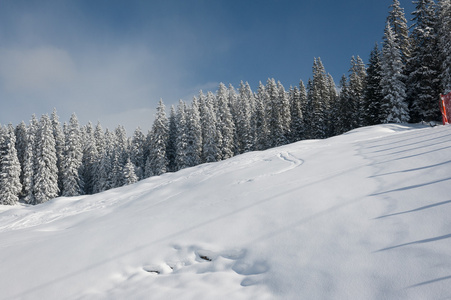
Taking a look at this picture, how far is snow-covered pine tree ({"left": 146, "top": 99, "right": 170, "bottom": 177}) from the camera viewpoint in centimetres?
4591

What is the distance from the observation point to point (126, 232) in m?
5.93

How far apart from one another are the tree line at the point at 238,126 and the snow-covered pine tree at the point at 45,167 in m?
0.15

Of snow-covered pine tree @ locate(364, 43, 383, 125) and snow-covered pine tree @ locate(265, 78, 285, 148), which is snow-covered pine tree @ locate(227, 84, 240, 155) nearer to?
snow-covered pine tree @ locate(265, 78, 285, 148)

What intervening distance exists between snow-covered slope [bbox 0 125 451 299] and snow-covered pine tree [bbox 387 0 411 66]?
31228 millimetres

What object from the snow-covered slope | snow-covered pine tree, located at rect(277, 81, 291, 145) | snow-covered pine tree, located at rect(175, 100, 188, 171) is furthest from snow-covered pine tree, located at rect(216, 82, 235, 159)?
the snow-covered slope

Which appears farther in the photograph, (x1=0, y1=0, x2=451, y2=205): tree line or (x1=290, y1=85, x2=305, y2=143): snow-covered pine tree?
(x1=290, y1=85, x2=305, y2=143): snow-covered pine tree

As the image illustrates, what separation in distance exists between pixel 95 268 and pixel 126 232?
1.32 metres

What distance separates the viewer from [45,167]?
41.7 meters

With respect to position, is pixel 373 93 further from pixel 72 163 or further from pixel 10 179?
pixel 10 179

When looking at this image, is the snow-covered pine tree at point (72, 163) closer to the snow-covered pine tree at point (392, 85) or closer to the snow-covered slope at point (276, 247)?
the snow-covered slope at point (276, 247)

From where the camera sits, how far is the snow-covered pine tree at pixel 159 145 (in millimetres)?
45906

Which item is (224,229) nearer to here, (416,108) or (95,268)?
(95,268)

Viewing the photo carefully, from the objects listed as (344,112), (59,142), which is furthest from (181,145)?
(344,112)

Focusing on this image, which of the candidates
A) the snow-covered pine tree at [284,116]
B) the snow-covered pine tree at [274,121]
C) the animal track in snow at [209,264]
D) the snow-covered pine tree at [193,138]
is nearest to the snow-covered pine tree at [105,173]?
the snow-covered pine tree at [193,138]
